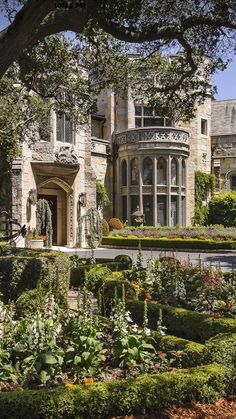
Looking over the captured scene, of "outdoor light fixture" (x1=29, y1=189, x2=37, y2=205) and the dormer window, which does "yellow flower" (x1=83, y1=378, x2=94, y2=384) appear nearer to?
"outdoor light fixture" (x1=29, y1=189, x2=37, y2=205)

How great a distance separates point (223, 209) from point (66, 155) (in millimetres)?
13668

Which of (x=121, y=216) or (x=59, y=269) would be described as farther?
(x=121, y=216)

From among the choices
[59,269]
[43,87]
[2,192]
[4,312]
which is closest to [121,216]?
[2,192]

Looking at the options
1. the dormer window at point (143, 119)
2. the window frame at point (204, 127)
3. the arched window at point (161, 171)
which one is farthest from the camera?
the window frame at point (204, 127)

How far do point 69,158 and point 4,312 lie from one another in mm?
19920

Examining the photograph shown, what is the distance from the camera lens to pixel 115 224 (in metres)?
30.8

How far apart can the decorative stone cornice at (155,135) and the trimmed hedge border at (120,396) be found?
26.4 metres

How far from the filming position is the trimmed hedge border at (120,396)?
4383mm

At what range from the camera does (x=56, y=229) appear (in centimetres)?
2808

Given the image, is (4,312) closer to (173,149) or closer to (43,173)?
(43,173)

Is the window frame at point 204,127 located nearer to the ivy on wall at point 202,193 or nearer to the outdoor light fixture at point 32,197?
the ivy on wall at point 202,193

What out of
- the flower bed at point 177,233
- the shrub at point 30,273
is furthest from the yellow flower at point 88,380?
the flower bed at point 177,233

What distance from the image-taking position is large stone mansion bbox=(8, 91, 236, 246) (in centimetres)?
2520

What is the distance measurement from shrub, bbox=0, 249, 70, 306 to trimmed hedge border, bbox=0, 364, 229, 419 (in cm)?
432
